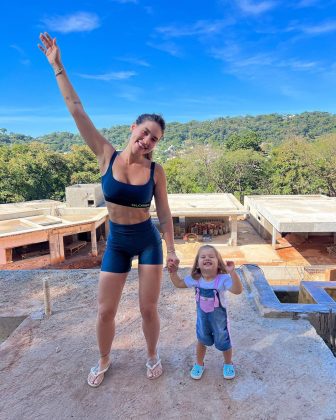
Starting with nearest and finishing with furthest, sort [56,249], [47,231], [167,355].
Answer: [167,355] → [47,231] → [56,249]

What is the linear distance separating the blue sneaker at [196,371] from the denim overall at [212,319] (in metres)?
0.22

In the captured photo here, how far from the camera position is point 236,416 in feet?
6.28

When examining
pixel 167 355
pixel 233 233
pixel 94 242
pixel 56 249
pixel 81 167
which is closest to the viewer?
pixel 167 355

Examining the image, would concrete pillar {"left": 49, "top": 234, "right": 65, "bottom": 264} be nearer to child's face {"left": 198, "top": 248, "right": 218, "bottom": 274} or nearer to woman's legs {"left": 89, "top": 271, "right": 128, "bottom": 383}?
woman's legs {"left": 89, "top": 271, "right": 128, "bottom": 383}

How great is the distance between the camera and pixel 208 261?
208 cm

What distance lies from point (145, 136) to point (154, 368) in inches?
64.4

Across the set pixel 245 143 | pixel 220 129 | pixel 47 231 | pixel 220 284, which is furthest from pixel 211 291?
pixel 220 129

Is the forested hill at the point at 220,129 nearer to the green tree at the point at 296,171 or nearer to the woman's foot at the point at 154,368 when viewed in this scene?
the green tree at the point at 296,171

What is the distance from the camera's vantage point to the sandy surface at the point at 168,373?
1.97 meters

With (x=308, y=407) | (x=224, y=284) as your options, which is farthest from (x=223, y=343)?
(x=308, y=407)

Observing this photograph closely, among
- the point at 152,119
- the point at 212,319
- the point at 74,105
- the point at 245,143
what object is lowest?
the point at 212,319

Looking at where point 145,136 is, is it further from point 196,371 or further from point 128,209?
point 196,371

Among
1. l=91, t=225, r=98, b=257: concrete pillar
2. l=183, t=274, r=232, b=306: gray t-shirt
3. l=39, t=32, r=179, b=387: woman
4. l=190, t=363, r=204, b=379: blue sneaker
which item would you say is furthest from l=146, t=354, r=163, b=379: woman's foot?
l=91, t=225, r=98, b=257: concrete pillar

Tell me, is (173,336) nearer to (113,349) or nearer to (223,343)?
(113,349)
